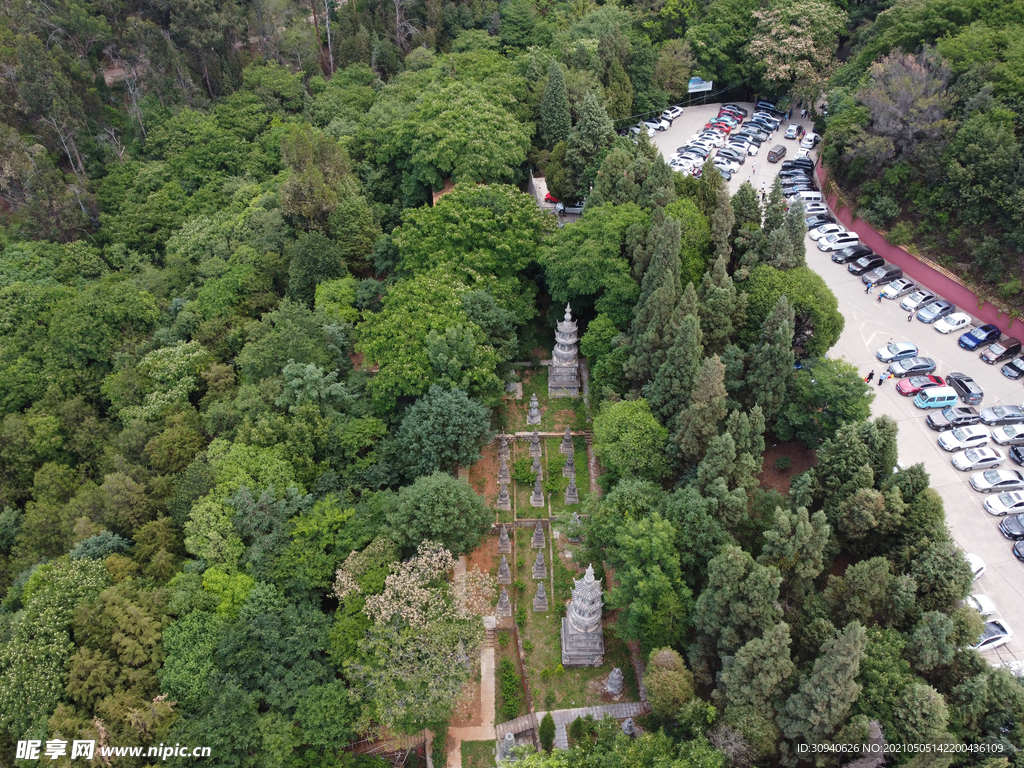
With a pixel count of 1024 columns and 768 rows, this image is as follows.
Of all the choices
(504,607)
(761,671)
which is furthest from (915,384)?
(504,607)

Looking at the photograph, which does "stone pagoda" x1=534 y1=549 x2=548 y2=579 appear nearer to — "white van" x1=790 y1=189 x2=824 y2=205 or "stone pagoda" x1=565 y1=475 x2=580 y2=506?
"stone pagoda" x1=565 y1=475 x2=580 y2=506

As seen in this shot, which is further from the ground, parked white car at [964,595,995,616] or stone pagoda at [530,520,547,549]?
stone pagoda at [530,520,547,549]

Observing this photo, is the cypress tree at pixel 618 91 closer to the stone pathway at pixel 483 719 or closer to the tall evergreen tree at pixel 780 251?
the tall evergreen tree at pixel 780 251

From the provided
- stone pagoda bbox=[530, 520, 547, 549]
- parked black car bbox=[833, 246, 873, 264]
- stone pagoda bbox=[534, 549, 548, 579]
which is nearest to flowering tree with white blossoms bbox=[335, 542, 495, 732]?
stone pagoda bbox=[534, 549, 548, 579]

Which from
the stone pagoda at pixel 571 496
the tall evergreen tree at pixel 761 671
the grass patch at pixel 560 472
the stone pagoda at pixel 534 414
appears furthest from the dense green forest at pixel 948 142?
the tall evergreen tree at pixel 761 671

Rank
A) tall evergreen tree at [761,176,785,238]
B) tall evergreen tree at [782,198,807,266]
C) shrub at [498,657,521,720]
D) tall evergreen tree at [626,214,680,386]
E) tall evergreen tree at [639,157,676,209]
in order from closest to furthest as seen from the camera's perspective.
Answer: shrub at [498,657,521,720], tall evergreen tree at [626,214,680,386], tall evergreen tree at [782,198,807,266], tall evergreen tree at [761,176,785,238], tall evergreen tree at [639,157,676,209]

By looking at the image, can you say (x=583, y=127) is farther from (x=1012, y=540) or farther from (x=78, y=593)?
(x=78, y=593)
